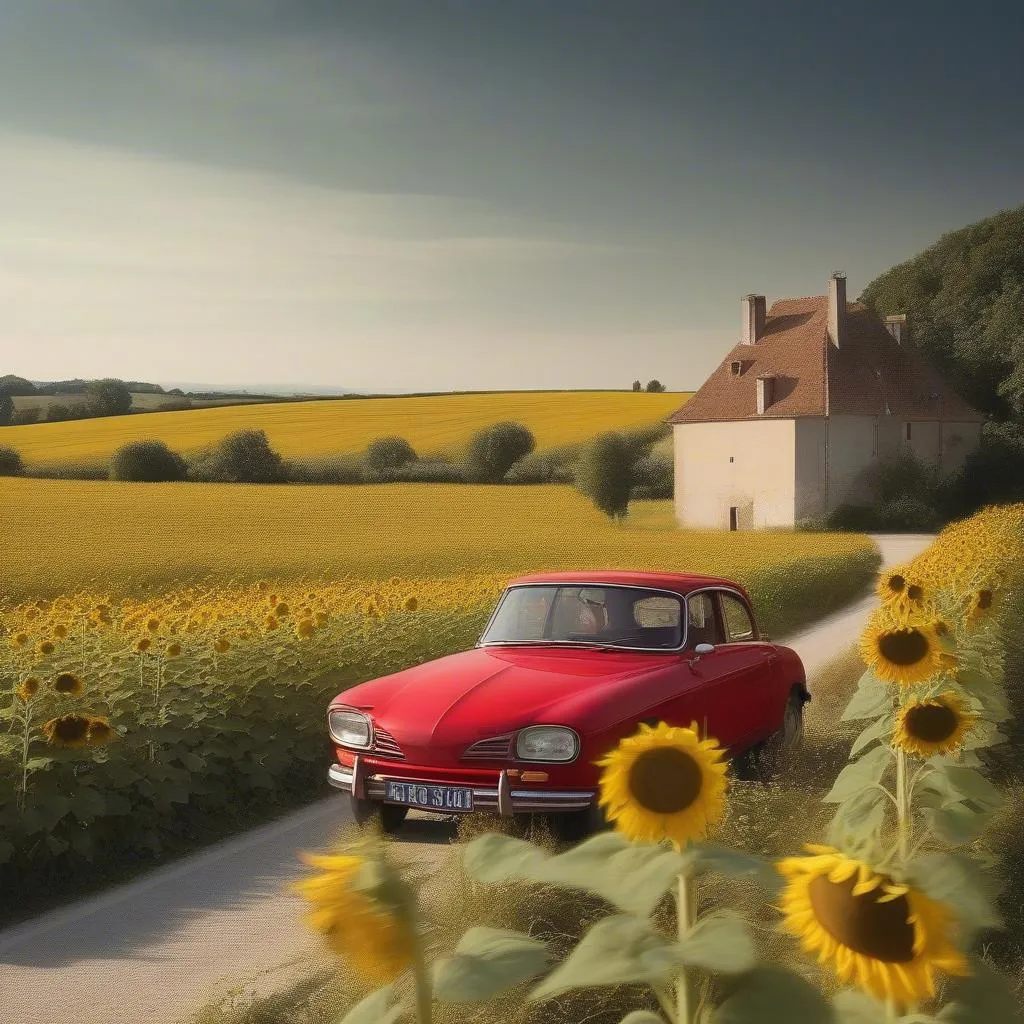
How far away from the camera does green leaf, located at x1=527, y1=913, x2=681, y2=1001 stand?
4.97 ft

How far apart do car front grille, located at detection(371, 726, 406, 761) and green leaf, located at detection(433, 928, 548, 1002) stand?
5.39 metres

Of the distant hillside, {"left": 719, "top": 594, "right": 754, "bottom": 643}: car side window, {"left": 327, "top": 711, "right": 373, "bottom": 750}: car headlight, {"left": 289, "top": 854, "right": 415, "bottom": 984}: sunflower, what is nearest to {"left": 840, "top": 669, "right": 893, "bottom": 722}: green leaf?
{"left": 719, "top": 594, "right": 754, "bottom": 643}: car side window

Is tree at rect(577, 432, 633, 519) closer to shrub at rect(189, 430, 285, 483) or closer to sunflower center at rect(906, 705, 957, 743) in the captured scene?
shrub at rect(189, 430, 285, 483)

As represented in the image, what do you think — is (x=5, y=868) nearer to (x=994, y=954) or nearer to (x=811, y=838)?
(x=811, y=838)

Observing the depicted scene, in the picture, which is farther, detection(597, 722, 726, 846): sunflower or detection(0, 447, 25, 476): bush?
detection(0, 447, 25, 476): bush

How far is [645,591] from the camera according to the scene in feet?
26.2

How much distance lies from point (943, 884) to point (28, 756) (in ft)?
20.7

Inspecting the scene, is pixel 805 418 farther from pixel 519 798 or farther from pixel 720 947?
pixel 720 947

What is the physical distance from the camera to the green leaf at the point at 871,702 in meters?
6.21

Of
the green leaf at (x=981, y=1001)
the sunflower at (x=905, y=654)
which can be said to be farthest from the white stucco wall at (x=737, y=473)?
the green leaf at (x=981, y=1001)

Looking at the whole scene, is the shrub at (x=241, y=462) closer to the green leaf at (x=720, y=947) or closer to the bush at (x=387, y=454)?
the bush at (x=387, y=454)

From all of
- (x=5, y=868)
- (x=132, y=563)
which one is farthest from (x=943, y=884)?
(x=132, y=563)

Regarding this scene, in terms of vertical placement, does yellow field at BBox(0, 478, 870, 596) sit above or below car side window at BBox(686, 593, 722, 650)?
below

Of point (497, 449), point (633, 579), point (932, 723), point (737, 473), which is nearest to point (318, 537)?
point (737, 473)
